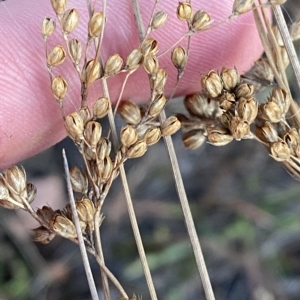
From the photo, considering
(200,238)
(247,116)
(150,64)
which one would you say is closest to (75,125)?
(150,64)

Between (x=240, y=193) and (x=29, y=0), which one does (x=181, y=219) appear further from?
(x=29, y=0)

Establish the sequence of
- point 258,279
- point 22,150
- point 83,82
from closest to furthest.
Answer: point 83,82 → point 22,150 → point 258,279

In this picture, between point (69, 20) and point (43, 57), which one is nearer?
point (69, 20)

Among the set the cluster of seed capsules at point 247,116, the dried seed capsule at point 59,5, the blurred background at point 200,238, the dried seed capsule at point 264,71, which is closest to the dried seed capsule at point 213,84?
the cluster of seed capsules at point 247,116

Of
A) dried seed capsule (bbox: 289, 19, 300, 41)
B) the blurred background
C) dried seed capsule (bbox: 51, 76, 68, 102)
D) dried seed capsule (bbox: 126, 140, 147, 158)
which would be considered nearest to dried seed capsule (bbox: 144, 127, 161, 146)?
dried seed capsule (bbox: 126, 140, 147, 158)

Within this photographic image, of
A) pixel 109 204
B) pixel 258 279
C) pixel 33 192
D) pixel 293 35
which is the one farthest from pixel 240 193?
pixel 33 192

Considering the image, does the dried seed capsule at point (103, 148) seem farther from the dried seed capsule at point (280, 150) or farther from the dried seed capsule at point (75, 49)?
the dried seed capsule at point (280, 150)

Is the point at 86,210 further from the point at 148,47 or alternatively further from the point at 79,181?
the point at 148,47

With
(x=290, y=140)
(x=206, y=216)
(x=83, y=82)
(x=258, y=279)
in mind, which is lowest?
(x=258, y=279)
